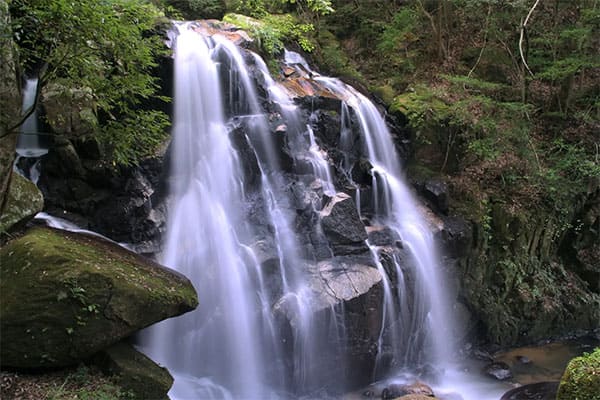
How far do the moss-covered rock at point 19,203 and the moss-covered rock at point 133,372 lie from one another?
1899mm

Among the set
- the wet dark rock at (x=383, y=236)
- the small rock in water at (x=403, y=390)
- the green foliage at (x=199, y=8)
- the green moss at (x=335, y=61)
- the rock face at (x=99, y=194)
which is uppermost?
the green foliage at (x=199, y=8)

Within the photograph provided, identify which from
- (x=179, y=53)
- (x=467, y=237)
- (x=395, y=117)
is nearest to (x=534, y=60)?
(x=395, y=117)

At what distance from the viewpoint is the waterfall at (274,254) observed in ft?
25.3

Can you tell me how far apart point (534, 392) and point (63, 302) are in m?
8.15

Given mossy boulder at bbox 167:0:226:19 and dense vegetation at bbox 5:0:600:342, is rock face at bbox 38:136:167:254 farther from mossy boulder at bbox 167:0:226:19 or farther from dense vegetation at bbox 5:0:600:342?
mossy boulder at bbox 167:0:226:19

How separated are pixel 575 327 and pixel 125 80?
38.7 feet

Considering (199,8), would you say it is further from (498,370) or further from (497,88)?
(498,370)

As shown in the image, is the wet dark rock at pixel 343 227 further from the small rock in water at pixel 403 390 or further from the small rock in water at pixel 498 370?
the small rock in water at pixel 498 370

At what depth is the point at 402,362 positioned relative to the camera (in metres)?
9.07

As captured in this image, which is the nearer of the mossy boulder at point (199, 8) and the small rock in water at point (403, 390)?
the small rock in water at point (403, 390)

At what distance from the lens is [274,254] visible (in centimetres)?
833

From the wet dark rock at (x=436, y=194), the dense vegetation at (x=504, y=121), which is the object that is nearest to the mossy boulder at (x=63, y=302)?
the dense vegetation at (x=504, y=121)

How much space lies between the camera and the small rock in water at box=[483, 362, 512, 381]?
9.24m

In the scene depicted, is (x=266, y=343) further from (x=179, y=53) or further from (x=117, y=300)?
(x=179, y=53)
